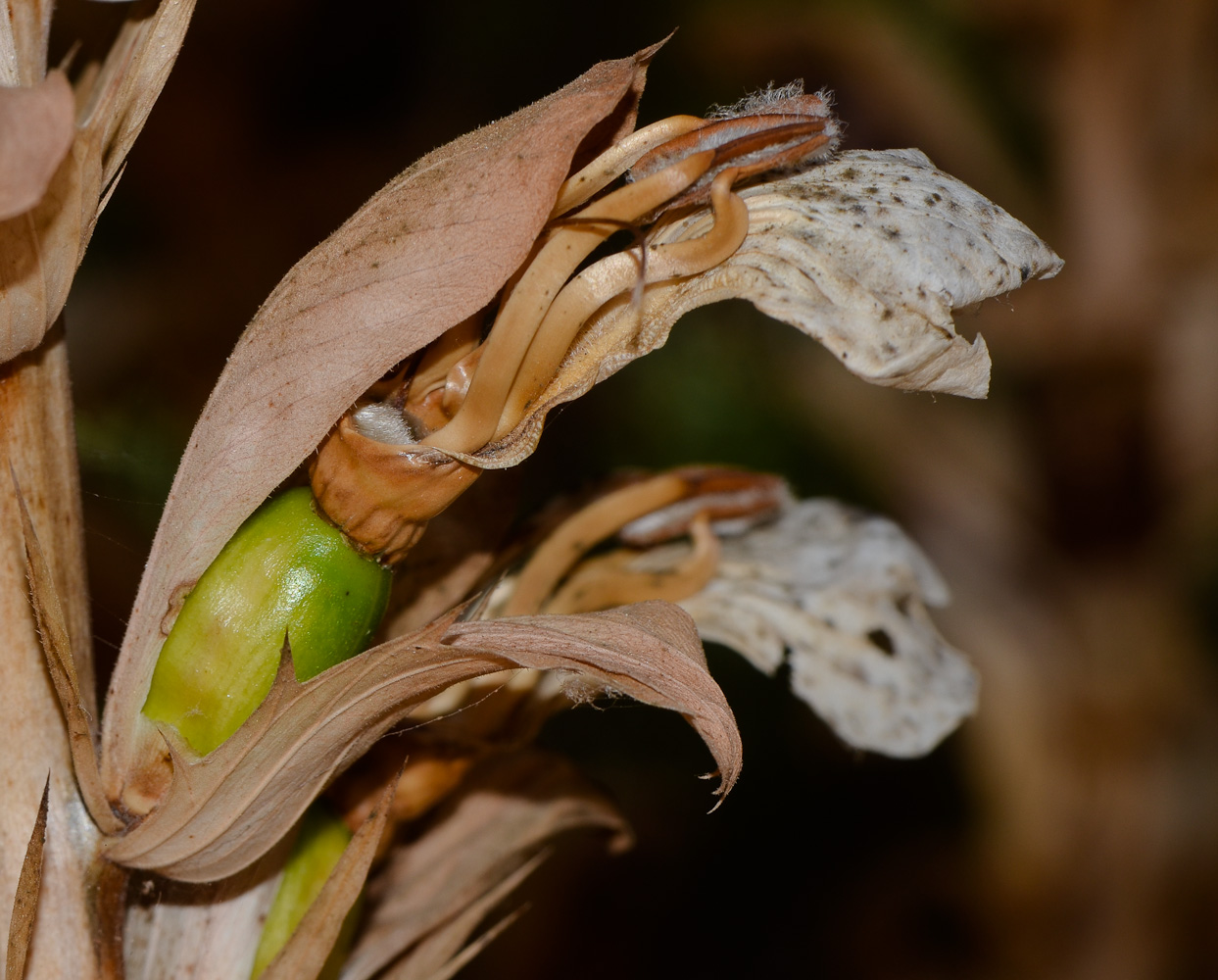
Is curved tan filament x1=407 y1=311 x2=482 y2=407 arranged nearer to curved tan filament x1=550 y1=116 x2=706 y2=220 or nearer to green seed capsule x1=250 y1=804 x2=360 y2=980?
curved tan filament x1=550 y1=116 x2=706 y2=220

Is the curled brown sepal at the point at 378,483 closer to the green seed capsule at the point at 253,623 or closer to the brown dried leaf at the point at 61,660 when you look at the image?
the green seed capsule at the point at 253,623

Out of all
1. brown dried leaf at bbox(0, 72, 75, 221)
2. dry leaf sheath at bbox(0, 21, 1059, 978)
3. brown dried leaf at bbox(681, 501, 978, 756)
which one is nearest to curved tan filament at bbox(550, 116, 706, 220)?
dry leaf sheath at bbox(0, 21, 1059, 978)

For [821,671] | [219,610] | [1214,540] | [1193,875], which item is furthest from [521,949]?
[219,610]

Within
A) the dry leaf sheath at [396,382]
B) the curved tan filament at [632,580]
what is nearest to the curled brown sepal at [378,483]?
the dry leaf sheath at [396,382]

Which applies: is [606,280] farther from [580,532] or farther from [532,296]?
[580,532]

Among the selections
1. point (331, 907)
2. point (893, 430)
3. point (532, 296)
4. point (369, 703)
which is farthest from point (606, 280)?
point (893, 430)

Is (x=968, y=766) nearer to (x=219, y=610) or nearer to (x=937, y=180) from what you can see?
(x=937, y=180)
